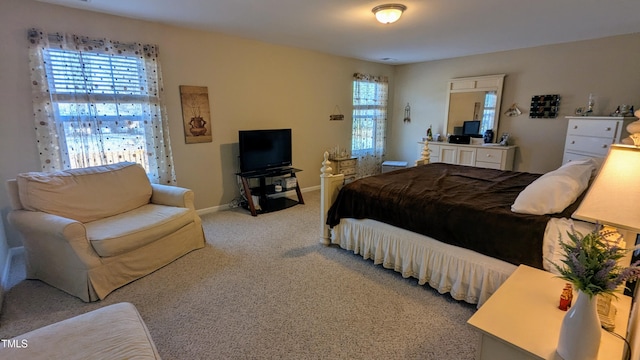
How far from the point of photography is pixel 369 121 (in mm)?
6191

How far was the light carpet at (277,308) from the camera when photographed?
1817 mm

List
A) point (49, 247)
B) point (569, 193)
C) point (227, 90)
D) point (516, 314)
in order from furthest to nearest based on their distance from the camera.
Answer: point (227, 90)
point (49, 247)
point (569, 193)
point (516, 314)

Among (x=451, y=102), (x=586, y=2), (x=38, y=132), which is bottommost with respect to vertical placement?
(x=38, y=132)

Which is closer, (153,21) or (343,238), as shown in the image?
(343,238)

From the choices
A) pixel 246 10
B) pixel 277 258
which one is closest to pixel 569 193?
pixel 277 258

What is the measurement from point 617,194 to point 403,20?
2867mm

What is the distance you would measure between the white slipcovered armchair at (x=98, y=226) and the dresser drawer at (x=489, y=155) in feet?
15.1

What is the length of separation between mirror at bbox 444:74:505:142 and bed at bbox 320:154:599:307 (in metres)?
2.27

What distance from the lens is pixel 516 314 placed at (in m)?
1.32

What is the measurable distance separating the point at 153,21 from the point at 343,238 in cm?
331

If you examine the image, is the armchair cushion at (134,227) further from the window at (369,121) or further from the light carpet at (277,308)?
the window at (369,121)

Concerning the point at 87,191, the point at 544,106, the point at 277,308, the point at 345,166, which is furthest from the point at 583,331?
the point at 544,106

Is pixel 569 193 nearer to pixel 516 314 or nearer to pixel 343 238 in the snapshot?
pixel 516 314

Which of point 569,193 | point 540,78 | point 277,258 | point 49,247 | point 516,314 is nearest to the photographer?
point 516,314
